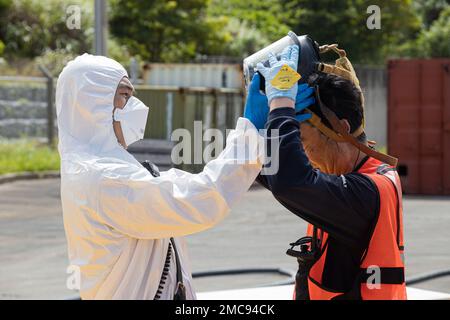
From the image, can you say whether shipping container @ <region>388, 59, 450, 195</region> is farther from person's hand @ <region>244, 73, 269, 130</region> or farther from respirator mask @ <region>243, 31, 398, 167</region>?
person's hand @ <region>244, 73, 269, 130</region>

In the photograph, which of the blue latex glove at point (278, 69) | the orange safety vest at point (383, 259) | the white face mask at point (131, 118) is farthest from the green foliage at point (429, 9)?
the blue latex glove at point (278, 69)

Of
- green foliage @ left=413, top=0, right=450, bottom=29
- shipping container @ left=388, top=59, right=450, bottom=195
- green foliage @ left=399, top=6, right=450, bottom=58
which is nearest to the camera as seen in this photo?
shipping container @ left=388, top=59, right=450, bottom=195

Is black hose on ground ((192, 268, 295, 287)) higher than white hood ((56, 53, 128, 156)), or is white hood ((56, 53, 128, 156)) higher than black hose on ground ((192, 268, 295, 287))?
white hood ((56, 53, 128, 156))

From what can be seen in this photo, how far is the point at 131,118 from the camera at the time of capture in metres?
3.31

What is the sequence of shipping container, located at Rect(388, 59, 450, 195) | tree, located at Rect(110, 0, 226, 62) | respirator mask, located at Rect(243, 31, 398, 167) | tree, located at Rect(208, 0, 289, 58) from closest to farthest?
respirator mask, located at Rect(243, 31, 398, 167)
shipping container, located at Rect(388, 59, 450, 195)
tree, located at Rect(110, 0, 226, 62)
tree, located at Rect(208, 0, 289, 58)

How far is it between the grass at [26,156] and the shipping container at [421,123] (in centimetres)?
676

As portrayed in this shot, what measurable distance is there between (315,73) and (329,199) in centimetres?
41

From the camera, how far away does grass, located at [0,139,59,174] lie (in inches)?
736

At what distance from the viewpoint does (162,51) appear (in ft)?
104

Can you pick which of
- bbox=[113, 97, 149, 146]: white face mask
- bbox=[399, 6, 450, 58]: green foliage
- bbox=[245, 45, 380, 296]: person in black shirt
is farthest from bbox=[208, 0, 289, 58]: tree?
bbox=[245, 45, 380, 296]: person in black shirt

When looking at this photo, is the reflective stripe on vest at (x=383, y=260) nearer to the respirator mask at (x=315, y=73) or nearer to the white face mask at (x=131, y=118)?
the respirator mask at (x=315, y=73)

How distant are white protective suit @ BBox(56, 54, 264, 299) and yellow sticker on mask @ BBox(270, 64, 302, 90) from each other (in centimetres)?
15

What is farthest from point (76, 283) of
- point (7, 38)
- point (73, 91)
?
point (7, 38)
